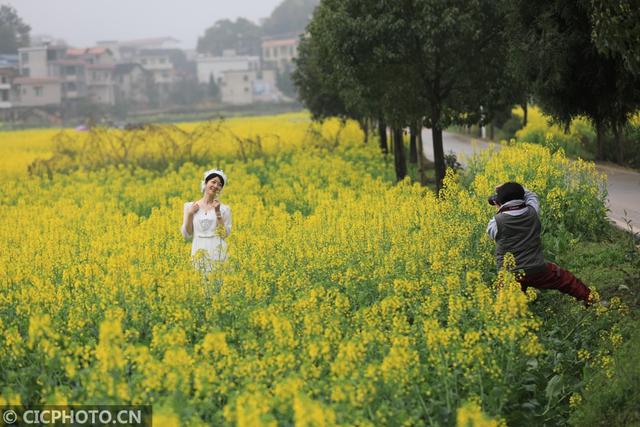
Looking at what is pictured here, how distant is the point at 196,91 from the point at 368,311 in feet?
345

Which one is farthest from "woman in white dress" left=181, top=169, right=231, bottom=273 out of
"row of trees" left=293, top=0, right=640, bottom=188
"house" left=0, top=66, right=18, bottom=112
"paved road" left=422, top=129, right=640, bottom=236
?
"house" left=0, top=66, right=18, bottom=112

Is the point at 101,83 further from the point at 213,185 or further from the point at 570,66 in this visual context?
the point at 213,185

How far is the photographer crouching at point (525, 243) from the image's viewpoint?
9203 millimetres

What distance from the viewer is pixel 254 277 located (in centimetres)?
937

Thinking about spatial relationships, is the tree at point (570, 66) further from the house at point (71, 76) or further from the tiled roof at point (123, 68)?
the tiled roof at point (123, 68)

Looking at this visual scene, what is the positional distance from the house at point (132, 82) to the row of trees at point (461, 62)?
83.0m

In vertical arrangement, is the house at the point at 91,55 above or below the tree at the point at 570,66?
above

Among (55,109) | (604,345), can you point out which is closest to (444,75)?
(604,345)

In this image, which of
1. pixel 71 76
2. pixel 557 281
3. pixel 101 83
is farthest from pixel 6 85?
pixel 557 281

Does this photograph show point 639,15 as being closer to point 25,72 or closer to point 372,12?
point 372,12

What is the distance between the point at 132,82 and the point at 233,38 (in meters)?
64.8

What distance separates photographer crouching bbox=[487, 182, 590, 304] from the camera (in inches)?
362

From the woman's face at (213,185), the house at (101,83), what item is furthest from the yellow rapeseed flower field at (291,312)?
the house at (101,83)

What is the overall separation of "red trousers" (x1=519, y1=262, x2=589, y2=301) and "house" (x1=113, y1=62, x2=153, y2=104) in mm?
92736
